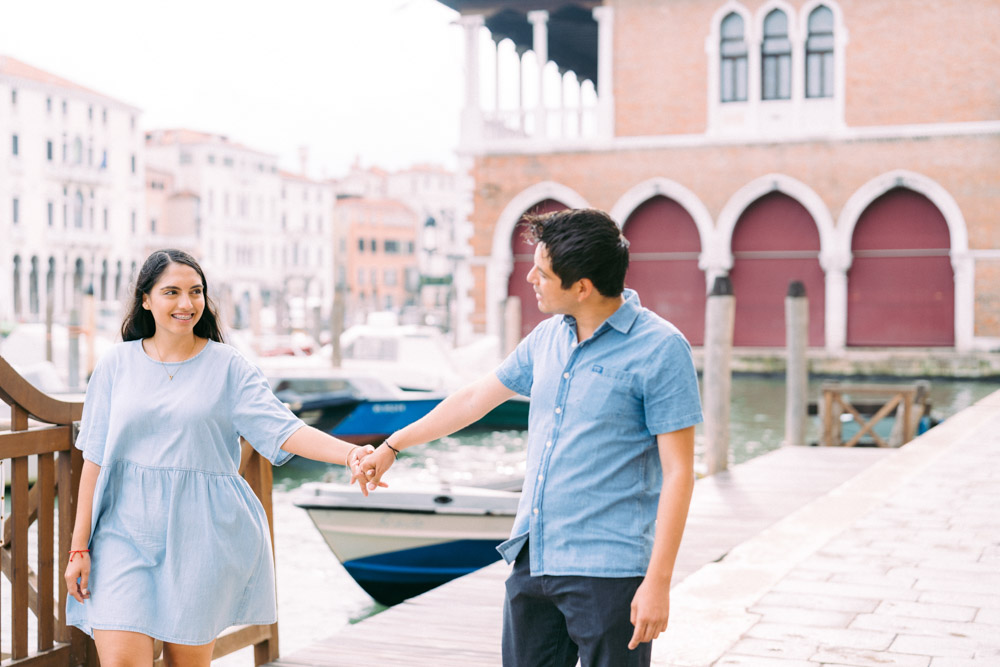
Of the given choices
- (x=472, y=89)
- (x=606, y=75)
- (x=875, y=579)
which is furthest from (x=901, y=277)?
(x=875, y=579)

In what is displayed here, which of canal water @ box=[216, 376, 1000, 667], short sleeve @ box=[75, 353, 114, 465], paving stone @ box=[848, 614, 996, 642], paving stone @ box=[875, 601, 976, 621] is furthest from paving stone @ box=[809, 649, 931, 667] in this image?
short sleeve @ box=[75, 353, 114, 465]

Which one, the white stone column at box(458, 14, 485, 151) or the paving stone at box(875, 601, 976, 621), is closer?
the paving stone at box(875, 601, 976, 621)

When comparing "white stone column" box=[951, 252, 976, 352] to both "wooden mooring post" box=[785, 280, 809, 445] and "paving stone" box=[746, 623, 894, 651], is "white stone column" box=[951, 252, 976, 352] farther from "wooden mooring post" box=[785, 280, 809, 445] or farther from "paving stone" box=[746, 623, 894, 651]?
"paving stone" box=[746, 623, 894, 651]

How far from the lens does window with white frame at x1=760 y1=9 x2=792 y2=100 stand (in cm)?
2344

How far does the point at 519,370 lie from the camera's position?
96.3 inches

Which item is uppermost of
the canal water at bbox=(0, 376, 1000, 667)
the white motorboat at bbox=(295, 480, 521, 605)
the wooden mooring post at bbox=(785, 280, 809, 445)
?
the wooden mooring post at bbox=(785, 280, 809, 445)

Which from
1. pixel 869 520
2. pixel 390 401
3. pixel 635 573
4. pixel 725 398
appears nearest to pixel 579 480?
pixel 635 573

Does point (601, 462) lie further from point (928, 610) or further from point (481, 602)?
point (481, 602)

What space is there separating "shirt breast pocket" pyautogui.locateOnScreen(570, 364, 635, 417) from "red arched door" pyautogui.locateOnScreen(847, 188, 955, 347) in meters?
22.0

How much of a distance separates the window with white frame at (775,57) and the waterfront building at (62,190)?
36.6m

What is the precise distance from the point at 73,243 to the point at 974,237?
45.6 metres

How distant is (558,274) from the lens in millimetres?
2236

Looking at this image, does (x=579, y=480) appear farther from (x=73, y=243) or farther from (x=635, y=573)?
(x=73, y=243)

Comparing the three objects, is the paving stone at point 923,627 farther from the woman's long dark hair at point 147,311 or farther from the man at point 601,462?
the woman's long dark hair at point 147,311
